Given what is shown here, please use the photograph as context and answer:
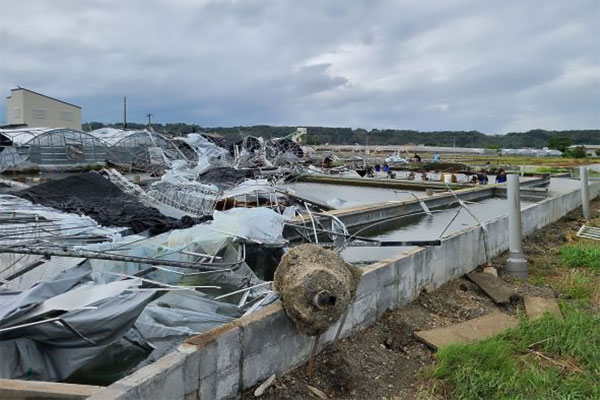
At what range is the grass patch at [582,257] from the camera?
8.85 metres

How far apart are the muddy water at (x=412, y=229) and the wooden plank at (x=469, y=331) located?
2966mm

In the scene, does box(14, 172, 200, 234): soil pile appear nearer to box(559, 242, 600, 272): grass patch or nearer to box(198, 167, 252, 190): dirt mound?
box(198, 167, 252, 190): dirt mound

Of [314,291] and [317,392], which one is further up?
[314,291]

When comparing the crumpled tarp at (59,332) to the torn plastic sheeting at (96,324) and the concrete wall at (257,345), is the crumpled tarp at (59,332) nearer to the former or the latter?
the torn plastic sheeting at (96,324)

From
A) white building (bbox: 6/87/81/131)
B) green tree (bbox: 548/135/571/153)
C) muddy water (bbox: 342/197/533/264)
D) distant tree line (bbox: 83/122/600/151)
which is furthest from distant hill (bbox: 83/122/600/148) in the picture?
muddy water (bbox: 342/197/533/264)

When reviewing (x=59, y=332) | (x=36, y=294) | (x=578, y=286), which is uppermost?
(x=36, y=294)

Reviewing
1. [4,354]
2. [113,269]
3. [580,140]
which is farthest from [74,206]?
[580,140]

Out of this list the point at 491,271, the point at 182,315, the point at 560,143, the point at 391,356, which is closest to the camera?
the point at 391,356

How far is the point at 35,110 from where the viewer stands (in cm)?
4931

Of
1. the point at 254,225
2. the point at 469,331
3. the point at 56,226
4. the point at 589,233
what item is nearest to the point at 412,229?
the point at 589,233

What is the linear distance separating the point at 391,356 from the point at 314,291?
1615mm

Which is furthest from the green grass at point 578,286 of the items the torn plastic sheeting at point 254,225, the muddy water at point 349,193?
the muddy water at point 349,193

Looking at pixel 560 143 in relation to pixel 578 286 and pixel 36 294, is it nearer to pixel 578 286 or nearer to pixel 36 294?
pixel 578 286

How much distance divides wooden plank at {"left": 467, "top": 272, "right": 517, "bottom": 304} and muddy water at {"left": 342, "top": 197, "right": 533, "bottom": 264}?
4.70 ft
